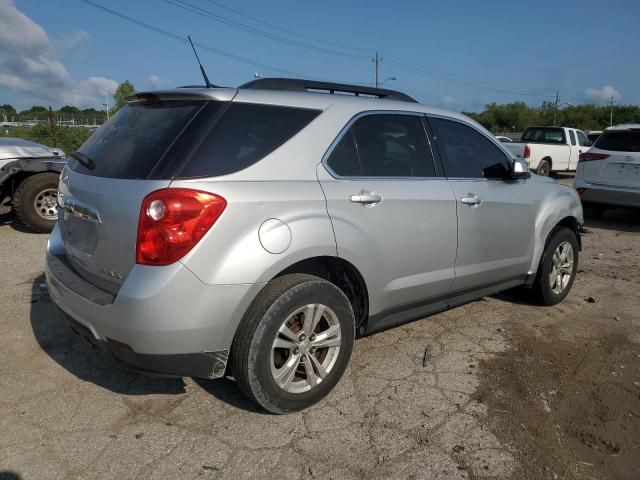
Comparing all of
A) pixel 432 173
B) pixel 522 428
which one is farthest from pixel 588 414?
pixel 432 173

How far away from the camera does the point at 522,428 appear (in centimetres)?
274

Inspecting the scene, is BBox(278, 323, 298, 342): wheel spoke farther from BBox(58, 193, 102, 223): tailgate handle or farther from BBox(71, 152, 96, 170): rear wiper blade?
BBox(71, 152, 96, 170): rear wiper blade

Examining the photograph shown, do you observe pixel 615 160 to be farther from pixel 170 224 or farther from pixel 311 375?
pixel 170 224

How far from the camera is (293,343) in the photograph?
8.89 feet

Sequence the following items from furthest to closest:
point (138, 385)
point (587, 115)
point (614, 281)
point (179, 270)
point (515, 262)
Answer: point (587, 115), point (614, 281), point (515, 262), point (138, 385), point (179, 270)

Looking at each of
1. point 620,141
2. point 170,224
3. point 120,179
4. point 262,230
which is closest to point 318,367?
point 262,230

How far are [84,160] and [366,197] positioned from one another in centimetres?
162

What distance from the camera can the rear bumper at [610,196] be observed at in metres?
8.43

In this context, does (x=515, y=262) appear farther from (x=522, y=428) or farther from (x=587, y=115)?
(x=587, y=115)

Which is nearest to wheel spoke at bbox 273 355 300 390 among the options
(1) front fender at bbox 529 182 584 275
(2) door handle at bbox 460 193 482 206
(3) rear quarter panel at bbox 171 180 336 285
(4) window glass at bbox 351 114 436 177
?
(3) rear quarter panel at bbox 171 180 336 285

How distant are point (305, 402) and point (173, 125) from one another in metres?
1.63

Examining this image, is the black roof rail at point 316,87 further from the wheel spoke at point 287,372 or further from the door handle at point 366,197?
the wheel spoke at point 287,372

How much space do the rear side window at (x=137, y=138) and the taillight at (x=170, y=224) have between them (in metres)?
0.22

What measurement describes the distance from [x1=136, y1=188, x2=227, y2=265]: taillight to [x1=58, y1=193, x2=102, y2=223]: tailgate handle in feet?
1.25
